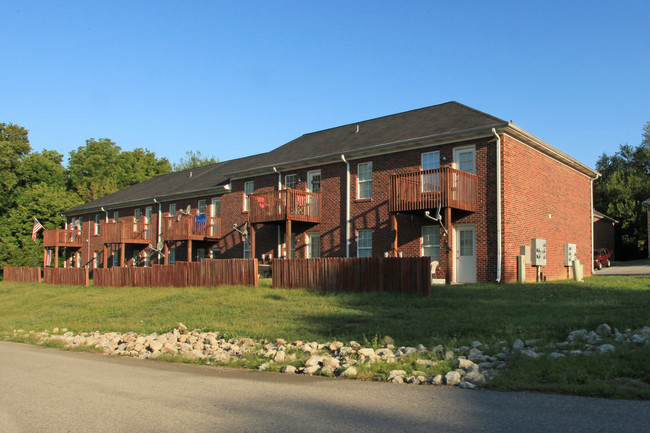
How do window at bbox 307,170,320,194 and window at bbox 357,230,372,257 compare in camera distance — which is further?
window at bbox 307,170,320,194

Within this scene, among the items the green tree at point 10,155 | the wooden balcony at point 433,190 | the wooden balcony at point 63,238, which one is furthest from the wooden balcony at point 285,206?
the green tree at point 10,155

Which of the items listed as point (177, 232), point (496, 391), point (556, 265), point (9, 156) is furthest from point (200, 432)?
point (9, 156)

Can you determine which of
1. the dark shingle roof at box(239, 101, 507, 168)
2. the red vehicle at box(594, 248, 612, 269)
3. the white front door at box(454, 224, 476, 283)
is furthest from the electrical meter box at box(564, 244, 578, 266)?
the red vehicle at box(594, 248, 612, 269)

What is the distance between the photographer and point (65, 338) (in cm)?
1502

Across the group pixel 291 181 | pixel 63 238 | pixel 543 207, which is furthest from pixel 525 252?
pixel 63 238

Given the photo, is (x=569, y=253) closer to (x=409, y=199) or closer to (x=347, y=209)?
(x=409, y=199)

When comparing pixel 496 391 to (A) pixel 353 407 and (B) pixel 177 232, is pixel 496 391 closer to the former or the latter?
(A) pixel 353 407

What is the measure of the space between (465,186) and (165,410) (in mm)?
15091

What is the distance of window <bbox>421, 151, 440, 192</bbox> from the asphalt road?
12.0 meters

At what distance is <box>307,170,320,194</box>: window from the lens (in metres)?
25.7

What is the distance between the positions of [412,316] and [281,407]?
22.6 ft

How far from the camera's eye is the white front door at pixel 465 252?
19.9 m

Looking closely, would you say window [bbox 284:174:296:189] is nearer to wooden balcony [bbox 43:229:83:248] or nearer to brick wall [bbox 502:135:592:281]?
brick wall [bbox 502:135:592:281]

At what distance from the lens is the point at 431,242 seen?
68.7ft
